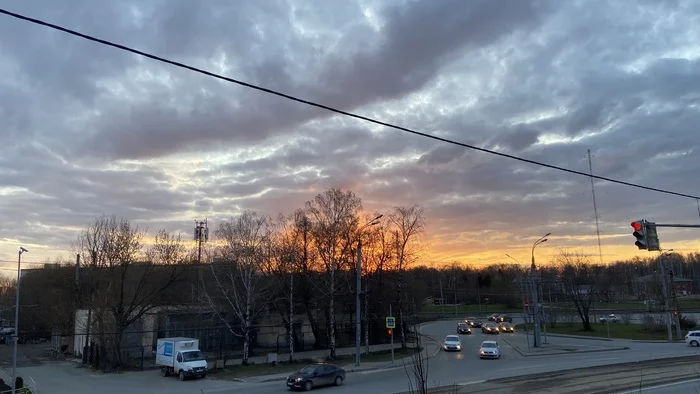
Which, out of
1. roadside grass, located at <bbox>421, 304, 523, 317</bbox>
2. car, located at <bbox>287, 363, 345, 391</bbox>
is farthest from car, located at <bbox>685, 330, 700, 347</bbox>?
roadside grass, located at <bbox>421, 304, 523, 317</bbox>

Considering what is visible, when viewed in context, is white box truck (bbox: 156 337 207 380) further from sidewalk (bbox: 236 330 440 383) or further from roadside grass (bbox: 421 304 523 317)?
roadside grass (bbox: 421 304 523 317)

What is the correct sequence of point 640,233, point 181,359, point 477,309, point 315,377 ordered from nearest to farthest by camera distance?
point 640,233
point 315,377
point 181,359
point 477,309

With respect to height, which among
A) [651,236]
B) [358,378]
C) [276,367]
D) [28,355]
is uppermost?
[651,236]

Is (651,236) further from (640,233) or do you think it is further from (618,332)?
(618,332)

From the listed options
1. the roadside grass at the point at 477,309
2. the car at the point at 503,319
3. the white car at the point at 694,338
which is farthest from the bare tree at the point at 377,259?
the roadside grass at the point at 477,309

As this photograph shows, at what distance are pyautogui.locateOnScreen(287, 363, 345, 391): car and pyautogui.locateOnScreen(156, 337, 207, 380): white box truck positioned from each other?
403 inches

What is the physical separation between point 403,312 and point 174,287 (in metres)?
24.4

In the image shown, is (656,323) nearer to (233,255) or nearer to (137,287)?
(233,255)

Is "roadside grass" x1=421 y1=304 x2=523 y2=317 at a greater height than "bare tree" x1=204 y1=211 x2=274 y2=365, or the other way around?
"bare tree" x1=204 y1=211 x2=274 y2=365

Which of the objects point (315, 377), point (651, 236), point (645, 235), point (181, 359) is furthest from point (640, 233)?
point (181, 359)

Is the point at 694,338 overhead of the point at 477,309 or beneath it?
overhead

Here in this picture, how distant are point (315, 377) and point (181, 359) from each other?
512 inches

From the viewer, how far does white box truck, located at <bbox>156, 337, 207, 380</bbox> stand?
3528 cm

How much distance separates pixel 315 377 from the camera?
27.9 meters
